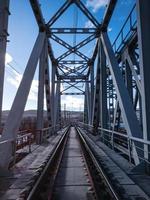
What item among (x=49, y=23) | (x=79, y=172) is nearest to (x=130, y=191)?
(x=79, y=172)

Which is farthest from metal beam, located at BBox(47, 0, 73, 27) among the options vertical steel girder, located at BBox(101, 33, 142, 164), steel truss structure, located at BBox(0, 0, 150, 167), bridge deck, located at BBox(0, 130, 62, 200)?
bridge deck, located at BBox(0, 130, 62, 200)

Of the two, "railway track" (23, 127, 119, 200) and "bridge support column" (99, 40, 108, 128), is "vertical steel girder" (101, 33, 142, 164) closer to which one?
"railway track" (23, 127, 119, 200)

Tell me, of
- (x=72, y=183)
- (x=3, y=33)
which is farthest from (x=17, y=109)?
(x=72, y=183)

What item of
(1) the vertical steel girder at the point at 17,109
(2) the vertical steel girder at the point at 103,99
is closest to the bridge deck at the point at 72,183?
(1) the vertical steel girder at the point at 17,109

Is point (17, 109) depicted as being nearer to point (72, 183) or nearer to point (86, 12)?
point (72, 183)

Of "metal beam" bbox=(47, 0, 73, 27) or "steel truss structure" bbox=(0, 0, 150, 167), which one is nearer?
"steel truss structure" bbox=(0, 0, 150, 167)

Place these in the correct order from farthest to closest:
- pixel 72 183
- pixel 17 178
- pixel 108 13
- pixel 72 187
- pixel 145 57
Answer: pixel 108 13
pixel 145 57
pixel 17 178
pixel 72 183
pixel 72 187

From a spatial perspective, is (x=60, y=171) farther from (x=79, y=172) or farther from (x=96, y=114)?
(x=96, y=114)
